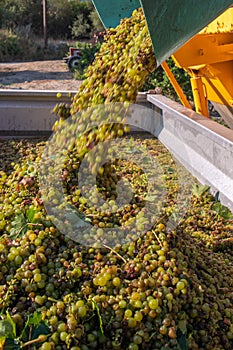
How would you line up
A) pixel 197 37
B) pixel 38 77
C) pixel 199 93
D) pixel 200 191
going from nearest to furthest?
1. pixel 200 191
2. pixel 197 37
3. pixel 199 93
4. pixel 38 77

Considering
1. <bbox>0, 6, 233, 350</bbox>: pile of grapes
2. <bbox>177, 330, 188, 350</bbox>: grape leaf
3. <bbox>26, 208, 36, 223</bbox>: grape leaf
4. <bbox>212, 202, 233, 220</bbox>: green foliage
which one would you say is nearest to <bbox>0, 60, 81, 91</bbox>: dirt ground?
<bbox>212, 202, 233, 220</bbox>: green foliage

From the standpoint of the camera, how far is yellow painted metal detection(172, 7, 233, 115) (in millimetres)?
3295

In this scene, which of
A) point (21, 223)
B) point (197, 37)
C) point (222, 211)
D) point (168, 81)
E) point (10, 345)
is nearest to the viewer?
point (10, 345)

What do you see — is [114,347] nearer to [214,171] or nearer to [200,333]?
[200,333]

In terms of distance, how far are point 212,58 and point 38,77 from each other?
11.3 meters

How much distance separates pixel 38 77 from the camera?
45.8 feet

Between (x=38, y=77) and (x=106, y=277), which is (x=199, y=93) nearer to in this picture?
(x=106, y=277)

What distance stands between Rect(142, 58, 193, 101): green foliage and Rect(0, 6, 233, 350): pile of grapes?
→ 4.65 meters

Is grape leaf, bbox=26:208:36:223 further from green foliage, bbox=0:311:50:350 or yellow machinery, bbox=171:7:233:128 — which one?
yellow machinery, bbox=171:7:233:128

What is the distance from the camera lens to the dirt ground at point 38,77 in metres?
11.6

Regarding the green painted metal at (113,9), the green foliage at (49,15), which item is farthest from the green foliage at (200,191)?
the green foliage at (49,15)

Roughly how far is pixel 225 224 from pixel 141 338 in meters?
1.47

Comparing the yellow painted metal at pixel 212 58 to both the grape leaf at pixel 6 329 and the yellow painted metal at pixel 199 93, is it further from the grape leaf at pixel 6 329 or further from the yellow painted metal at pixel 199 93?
the grape leaf at pixel 6 329

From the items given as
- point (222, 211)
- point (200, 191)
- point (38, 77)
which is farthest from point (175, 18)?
point (38, 77)
